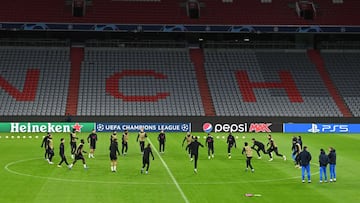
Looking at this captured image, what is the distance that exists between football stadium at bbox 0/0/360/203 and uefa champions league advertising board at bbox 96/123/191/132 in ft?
0.34

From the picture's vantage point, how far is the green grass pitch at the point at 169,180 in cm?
2417

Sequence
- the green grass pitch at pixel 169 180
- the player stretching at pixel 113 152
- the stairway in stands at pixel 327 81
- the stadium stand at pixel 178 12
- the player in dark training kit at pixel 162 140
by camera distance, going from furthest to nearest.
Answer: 1. the stadium stand at pixel 178 12
2. the stairway in stands at pixel 327 81
3. the player in dark training kit at pixel 162 140
4. the player stretching at pixel 113 152
5. the green grass pitch at pixel 169 180

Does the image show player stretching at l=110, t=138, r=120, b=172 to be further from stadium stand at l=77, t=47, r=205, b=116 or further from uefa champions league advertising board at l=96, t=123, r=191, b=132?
stadium stand at l=77, t=47, r=205, b=116

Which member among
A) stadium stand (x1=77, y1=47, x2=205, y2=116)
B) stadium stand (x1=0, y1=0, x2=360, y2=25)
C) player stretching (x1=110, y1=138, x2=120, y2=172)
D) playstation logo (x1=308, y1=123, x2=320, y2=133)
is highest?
stadium stand (x1=0, y1=0, x2=360, y2=25)

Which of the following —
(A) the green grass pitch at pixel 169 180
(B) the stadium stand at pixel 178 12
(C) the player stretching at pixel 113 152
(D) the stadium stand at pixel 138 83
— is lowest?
(A) the green grass pitch at pixel 169 180

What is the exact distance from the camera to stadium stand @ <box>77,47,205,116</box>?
61812 millimetres

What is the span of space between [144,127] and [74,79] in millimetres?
13198

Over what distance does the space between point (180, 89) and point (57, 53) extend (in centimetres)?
1644

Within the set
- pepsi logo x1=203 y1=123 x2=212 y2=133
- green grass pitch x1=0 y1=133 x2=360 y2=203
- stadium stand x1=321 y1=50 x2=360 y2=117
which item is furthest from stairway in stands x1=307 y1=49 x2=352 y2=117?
green grass pitch x1=0 y1=133 x2=360 y2=203

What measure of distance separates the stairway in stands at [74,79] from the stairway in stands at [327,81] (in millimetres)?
29320

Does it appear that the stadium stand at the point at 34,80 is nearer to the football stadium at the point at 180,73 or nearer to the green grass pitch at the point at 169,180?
the football stadium at the point at 180,73

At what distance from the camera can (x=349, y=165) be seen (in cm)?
3459

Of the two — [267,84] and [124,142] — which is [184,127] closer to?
[267,84]

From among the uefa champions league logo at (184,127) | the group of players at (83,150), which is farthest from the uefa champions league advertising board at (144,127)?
the group of players at (83,150)
